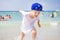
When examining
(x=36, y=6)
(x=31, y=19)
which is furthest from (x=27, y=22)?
(x=36, y=6)

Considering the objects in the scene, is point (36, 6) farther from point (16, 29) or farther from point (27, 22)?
point (16, 29)

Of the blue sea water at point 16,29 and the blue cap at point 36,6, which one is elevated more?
the blue cap at point 36,6

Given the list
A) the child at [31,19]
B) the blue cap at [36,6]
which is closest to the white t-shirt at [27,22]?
the child at [31,19]

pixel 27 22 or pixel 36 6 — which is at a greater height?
pixel 36 6

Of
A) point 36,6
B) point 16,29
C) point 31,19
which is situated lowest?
point 16,29

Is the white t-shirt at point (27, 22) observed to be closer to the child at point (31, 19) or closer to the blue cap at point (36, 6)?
the child at point (31, 19)

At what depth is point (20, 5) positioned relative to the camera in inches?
54.7

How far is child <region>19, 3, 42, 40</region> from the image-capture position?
136 centimetres

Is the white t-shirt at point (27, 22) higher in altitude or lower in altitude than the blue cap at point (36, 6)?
lower

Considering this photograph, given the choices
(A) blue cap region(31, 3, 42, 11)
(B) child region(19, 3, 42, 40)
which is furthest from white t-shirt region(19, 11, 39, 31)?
(A) blue cap region(31, 3, 42, 11)

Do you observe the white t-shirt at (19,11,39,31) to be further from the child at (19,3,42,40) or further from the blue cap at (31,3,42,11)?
the blue cap at (31,3,42,11)

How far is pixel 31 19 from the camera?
1359mm

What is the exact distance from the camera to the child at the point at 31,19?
4.46 feet

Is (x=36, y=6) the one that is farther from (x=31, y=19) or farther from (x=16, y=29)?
(x=16, y=29)
